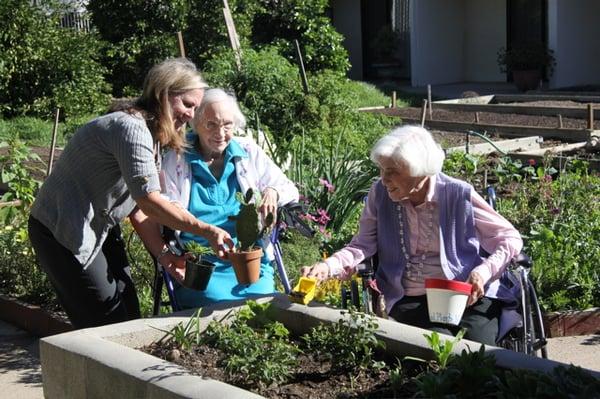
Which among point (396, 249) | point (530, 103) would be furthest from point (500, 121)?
point (396, 249)

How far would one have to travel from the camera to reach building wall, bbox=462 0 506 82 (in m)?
23.0

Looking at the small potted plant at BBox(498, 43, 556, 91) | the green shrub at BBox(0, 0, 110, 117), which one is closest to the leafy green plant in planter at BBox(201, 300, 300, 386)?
the green shrub at BBox(0, 0, 110, 117)

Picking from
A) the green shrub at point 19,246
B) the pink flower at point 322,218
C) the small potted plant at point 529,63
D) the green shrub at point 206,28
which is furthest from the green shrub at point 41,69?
the pink flower at point 322,218

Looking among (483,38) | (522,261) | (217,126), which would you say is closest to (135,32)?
(483,38)

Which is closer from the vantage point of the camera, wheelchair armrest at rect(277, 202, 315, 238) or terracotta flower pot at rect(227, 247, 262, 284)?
terracotta flower pot at rect(227, 247, 262, 284)

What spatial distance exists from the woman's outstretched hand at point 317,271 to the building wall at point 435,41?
761 inches

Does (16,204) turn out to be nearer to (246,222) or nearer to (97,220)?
(97,220)

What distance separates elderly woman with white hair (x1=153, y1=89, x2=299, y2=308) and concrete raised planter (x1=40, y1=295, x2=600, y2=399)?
528 mm

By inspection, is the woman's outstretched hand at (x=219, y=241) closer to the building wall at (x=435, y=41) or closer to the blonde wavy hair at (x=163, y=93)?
the blonde wavy hair at (x=163, y=93)

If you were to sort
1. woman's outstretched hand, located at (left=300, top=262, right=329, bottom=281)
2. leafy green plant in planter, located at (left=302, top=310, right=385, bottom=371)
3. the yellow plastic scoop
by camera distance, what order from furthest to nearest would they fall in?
woman's outstretched hand, located at (left=300, top=262, right=329, bottom=281) < the yellow plastic scoop < leafy green plant in planter, located at (left=302, top=310, right=385, bottom=371)

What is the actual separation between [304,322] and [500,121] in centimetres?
1094

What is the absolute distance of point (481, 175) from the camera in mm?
8328

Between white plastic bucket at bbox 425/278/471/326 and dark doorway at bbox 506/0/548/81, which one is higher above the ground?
dark doorway at bbox 506/0/548/81

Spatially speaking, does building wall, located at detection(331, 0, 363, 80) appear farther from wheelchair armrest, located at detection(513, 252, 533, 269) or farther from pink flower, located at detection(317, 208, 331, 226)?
wheelchair armrest, located at detection(513, 252, 533, 269)
